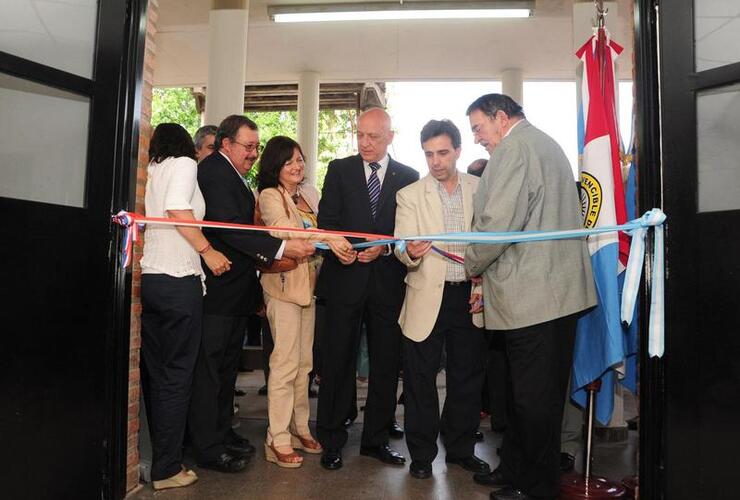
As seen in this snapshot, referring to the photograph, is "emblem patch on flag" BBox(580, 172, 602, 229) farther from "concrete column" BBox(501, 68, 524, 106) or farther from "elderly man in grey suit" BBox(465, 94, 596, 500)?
"concrete column" BBox(501, 68, 524, 106)

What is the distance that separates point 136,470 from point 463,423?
1.66m

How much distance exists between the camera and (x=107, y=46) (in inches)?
98.6

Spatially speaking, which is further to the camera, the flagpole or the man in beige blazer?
the man in beige blazer

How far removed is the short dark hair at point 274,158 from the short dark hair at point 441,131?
736 millimetres

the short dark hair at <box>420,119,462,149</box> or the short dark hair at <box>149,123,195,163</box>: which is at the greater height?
the short dark hair at <box>420,119,462,149</box>

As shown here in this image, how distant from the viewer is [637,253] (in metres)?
2.42

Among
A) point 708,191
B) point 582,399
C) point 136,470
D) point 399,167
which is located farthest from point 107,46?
point 582,399

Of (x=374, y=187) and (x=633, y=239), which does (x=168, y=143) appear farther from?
(x=633, y=239)

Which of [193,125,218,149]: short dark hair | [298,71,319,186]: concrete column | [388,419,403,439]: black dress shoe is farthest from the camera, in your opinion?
[298,71,319,186]: concrete column

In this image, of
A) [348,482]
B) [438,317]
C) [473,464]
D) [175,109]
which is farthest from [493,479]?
[175,109]

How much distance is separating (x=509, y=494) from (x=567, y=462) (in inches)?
28.6

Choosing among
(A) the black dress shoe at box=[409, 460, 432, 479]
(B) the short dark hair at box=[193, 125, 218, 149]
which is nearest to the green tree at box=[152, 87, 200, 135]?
(B) the short dark hair at box=[193, 125, 218, 149]

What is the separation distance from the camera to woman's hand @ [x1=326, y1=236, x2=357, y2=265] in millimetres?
3115

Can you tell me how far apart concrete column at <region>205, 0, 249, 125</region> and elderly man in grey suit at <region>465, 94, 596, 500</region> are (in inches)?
179
